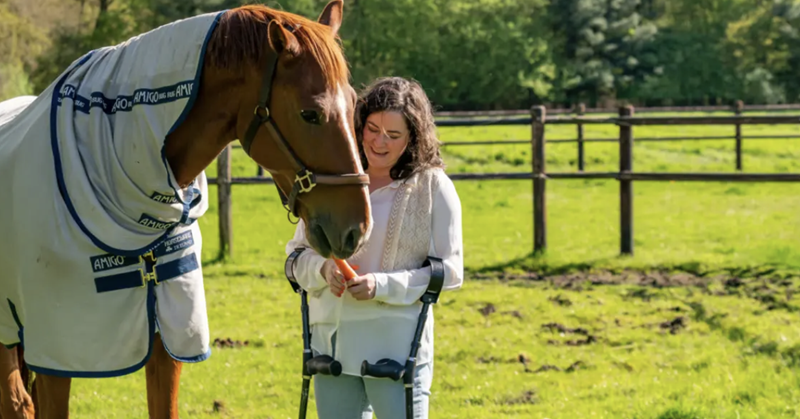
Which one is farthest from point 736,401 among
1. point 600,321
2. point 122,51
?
point 122,51

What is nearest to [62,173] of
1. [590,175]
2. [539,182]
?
[539,182]

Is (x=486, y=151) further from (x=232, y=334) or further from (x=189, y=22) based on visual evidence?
(x=189, y=22)

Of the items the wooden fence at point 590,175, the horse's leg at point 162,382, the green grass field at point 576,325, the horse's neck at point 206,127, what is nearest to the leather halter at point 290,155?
the horse's neck at point 206,127

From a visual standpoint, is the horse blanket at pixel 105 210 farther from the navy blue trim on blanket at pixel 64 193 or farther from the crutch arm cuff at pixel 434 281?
the crutch arm cuff at pixel 434 281

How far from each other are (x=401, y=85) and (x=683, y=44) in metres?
53.4

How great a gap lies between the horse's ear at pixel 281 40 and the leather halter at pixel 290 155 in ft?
0.10

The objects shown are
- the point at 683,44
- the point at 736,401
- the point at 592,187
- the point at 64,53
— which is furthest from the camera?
the point at 683,44

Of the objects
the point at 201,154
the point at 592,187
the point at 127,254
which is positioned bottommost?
the point at 592,187

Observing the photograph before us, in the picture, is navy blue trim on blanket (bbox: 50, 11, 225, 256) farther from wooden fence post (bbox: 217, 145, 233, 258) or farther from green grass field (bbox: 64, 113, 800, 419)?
wooden fence post (bbox: 217, 145, 233, 258)

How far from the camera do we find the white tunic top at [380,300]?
2.82 metres

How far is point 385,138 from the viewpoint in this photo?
9.29ft

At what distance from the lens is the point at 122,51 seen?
2803mm

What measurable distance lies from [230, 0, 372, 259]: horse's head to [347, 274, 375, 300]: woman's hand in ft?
0.62

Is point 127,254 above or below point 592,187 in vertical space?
above
